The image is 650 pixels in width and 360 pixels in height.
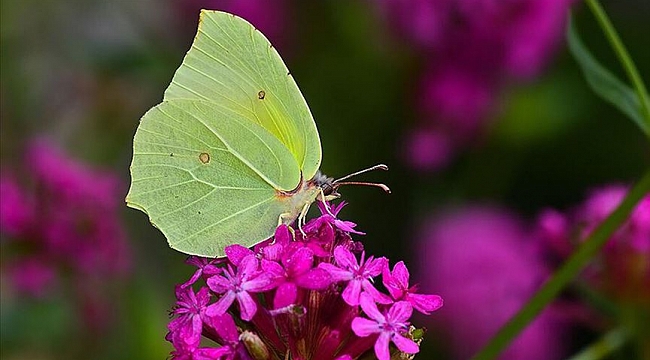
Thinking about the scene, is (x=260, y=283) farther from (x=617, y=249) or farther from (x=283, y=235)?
(x=617, y=249)

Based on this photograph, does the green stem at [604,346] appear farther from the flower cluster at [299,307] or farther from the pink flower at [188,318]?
the pink flower at [188,318]

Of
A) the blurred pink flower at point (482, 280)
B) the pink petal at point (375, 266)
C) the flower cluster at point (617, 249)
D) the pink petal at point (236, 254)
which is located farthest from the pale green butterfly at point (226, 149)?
the blurred pink flower at point (482, 280)

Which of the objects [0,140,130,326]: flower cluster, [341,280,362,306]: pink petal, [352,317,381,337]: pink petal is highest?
[341,280,362,306]: pink petal

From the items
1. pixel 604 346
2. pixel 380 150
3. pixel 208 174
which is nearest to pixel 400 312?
pixel 208 174

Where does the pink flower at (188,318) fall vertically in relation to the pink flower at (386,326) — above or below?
Answer: below

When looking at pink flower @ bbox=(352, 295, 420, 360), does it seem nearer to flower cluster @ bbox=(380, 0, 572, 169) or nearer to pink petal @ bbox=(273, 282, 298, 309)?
pink petal @ bbox=(273, 282, 298, 309)

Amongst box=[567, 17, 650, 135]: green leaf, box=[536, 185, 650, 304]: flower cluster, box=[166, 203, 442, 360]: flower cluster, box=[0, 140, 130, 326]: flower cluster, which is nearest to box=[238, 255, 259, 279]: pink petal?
box=[166, 203, 442, 360]: flower cluster

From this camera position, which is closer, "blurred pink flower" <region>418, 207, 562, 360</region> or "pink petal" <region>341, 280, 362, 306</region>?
"pink petal" <region>341, 280, 362, 306</region>

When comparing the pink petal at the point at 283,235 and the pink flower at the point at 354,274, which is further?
the pink petal at the point at 283,235
